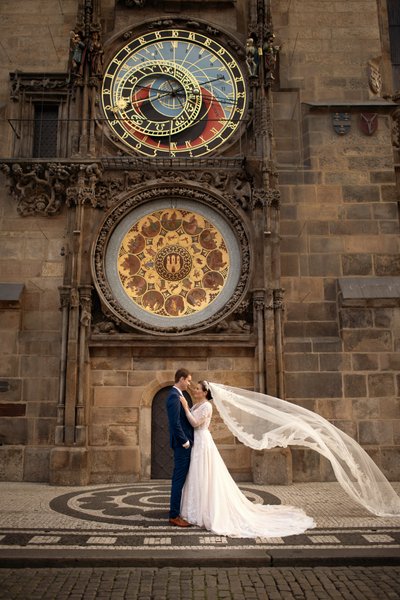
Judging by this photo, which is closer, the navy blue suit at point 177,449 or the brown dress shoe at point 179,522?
the brown dress shoe at point 179,522

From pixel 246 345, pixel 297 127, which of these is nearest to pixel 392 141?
pixel 297 127

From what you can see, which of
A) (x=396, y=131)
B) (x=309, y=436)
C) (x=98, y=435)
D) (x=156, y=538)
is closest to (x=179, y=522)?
(x=156, y=538)

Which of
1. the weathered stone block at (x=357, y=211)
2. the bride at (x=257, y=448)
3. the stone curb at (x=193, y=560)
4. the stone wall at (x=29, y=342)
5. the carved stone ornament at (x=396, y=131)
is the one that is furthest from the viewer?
the carved stone ornament at (x=396, y=131)

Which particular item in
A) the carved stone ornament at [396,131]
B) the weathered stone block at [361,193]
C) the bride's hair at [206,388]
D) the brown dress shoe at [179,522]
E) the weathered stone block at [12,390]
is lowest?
the brown dress shoe at [179,522]

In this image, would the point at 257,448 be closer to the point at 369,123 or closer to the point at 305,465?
the point at 305,465

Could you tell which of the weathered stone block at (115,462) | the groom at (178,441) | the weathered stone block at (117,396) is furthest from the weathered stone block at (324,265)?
the groom at (178,441)

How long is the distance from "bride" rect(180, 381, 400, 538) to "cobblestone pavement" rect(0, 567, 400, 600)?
1174mm

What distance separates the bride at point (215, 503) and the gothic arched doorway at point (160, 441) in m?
4.36

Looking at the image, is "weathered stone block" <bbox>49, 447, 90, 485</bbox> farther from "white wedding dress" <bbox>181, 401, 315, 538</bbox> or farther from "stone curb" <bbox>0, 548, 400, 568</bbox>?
"stone curb" <bbox>0, 548, 400, 568</bbox>

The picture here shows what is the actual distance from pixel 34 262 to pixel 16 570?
8064mm

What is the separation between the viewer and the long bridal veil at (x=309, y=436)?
24.2ft

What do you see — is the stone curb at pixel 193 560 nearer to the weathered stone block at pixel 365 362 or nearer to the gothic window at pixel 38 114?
the weathered stone block at pixel 365 362

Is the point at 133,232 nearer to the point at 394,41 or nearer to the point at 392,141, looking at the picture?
the point at 392,141

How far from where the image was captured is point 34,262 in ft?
40.5
